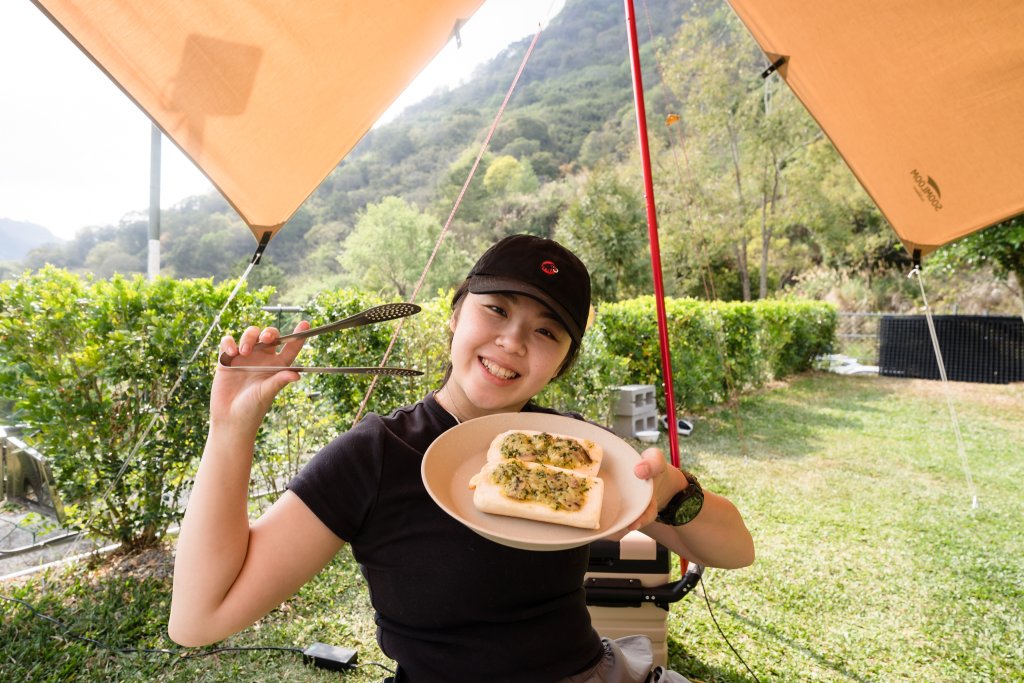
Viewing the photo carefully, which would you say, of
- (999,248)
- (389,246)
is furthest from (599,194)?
(389,246)

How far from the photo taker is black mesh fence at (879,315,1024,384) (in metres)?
11.6

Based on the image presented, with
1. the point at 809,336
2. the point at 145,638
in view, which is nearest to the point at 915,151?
the point at 145,638

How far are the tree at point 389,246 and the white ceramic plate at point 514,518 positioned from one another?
115 ft

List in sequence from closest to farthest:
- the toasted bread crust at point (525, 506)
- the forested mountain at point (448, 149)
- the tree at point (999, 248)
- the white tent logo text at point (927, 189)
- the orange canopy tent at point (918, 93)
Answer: the toasted bread crust at point (525, 506) < the orange canopy tent at point (918, 93) < the white tent logo text at point (927, 189) < the tree at point (999, 248) < the forested mountain at point (448, 149)

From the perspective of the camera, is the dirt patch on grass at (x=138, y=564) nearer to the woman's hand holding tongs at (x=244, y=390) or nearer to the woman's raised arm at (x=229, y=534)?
the woman's raised arm at (x=229, y=534)

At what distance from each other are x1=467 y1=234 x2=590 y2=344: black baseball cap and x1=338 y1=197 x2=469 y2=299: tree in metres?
34.8

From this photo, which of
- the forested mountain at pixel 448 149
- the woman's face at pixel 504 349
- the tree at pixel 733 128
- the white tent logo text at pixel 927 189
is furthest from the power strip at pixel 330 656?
the forested mountain at pixel 448 149

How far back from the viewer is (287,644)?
8.93ft

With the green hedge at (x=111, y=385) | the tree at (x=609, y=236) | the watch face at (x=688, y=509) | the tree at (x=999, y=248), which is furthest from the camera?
the tree at (x=609, y=236)

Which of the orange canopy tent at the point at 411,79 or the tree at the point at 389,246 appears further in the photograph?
the tree at the point at 389,246

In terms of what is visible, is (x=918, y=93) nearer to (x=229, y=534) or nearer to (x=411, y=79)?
(x=411, y=79)

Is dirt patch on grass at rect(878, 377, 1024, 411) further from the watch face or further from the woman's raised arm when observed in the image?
the woman's raised arm

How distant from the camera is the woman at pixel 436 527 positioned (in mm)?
854

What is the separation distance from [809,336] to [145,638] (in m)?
13.3
